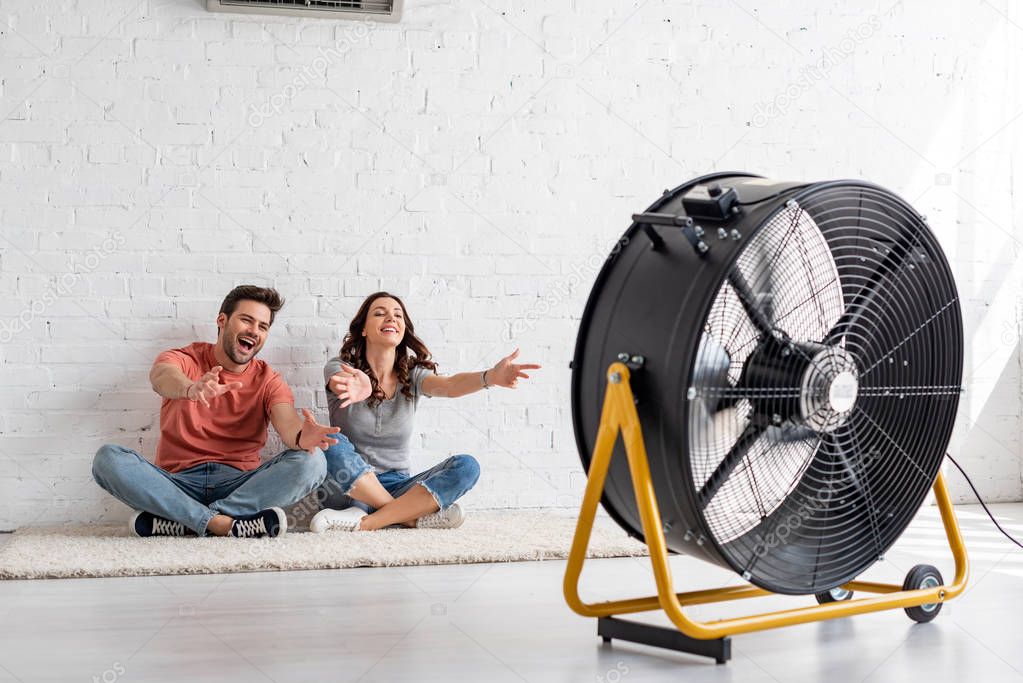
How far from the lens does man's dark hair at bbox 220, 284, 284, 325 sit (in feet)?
12.2

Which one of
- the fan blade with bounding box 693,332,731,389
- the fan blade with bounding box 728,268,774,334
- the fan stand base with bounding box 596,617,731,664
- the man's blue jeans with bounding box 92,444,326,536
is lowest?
the man's blue jeans with bounding box 92,444,326,536

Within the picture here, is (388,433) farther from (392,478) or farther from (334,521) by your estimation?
(334,521)

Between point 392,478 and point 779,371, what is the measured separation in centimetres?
195

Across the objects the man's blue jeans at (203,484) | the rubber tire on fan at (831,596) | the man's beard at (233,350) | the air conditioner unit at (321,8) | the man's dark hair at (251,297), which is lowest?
the man's blue jeans at (203,484)

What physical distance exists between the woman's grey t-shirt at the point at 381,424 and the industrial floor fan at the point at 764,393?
1572 mm

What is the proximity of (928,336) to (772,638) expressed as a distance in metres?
0.73

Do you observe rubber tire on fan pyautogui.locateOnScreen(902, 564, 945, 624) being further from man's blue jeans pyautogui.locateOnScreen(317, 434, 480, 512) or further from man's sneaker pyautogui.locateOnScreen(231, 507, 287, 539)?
man's sneaker pyautogui.locateOnScreen(231, 507, 287, 539)

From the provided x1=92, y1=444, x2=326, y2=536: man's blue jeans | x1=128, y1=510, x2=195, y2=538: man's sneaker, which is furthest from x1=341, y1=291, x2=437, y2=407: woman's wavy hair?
x1=128, y1=510, x2=195, y2=538: man's sneaker

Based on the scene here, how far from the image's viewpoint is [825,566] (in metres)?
2.27

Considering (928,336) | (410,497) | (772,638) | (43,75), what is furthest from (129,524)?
(928,336)

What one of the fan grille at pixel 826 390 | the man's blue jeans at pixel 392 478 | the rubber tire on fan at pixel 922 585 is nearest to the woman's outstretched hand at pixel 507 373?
the man's blue jeans at pixel 392 478

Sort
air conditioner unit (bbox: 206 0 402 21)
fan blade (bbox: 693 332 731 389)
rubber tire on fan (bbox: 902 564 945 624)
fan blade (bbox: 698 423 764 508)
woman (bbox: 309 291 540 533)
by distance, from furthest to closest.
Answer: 1. air conditioner unit (bbox: 206 0 402 21)
2. woman (bbox: 309 291 540 533)
3. rubber tire on fan (bbox: 902 564 945 624)
4. fan blade (bbox: 698 423 764 508)
5. fan blade (bbox: 693 332 731 389)

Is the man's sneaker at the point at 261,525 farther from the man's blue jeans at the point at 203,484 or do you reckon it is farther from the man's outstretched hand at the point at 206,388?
the man's outstretched hand at the point at 206,388

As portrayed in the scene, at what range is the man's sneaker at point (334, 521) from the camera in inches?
140
